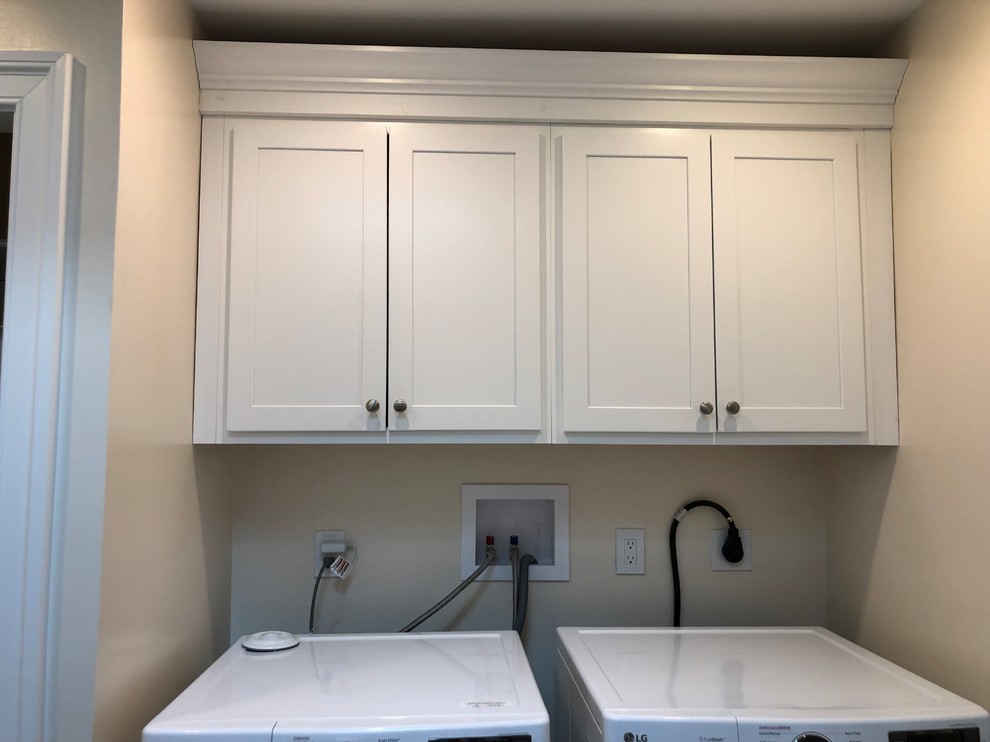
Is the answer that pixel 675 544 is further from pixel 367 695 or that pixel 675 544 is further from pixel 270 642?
pixel 270 642

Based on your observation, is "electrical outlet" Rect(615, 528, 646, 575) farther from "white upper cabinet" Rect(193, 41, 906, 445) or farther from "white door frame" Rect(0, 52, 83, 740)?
"white door frame" Rect(0, 52, 83, 740)

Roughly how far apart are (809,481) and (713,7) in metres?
1.19

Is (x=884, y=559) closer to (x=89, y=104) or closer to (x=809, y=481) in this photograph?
(x=809, y=481)

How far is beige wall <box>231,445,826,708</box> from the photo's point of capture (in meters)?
1.81

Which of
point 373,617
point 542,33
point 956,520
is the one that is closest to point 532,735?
point 373,617

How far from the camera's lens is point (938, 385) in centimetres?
147

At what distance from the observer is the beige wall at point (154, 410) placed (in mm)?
1205

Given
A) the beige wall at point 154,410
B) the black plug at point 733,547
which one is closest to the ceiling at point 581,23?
the beige wall at point 154,410

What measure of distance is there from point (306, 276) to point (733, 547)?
1247 mm

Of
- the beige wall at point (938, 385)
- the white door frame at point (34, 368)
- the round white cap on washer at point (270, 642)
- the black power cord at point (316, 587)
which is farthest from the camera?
the black power cord at point (316, 587)

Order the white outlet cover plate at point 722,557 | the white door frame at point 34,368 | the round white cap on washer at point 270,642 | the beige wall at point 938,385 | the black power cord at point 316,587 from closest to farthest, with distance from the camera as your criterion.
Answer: the white door frame at point 34,368, the beige wall at point 938,385, the round white cap on washer at point 270,642, the black power cord at point 316,587, the white outlet cover plate at point 722,557

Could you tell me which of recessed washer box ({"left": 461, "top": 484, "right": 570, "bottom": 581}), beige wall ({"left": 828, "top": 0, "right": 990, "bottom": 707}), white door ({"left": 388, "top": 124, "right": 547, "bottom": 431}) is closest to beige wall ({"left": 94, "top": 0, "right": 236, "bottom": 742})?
white door ({"left": 388, "top": 124, "right": 547, "bottom": 431})

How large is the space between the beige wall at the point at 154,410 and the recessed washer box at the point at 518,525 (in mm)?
625

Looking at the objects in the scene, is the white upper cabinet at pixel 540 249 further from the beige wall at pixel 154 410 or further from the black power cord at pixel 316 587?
the black power cord at pixel 316 587
